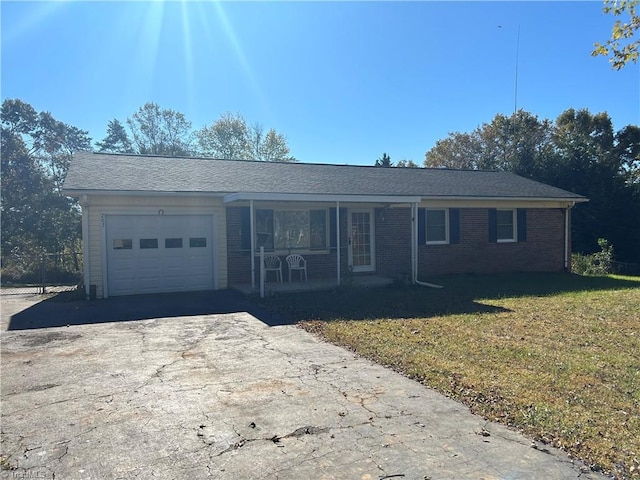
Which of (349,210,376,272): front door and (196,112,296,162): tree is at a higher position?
(196,112,296,162): tree

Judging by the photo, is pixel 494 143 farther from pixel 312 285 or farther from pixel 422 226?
pixel 312 285

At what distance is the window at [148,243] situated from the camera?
11.7 metres

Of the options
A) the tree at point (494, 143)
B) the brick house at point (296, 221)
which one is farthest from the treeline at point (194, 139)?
the brick house at point (296, 221)

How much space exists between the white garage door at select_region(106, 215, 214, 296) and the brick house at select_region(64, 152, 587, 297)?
0.08ft

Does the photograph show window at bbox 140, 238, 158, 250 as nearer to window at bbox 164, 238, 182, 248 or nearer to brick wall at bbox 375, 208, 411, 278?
window at bbox 164, 238, 182, 248

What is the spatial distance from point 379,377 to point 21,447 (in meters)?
3.30

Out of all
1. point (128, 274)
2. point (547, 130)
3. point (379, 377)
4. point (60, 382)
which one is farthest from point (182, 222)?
point (547, 130)

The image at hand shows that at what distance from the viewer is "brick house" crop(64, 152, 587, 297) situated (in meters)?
11.4

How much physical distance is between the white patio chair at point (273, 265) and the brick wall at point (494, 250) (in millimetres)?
4537

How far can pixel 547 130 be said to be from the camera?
123 ft

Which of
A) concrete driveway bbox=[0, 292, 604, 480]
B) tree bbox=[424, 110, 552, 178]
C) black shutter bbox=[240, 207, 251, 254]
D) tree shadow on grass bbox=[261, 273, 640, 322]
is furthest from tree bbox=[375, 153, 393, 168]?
concrete driveway bbox=[0, 292, 604, 480]

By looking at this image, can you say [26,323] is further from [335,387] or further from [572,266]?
[572,266]

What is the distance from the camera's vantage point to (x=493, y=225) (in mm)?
15766

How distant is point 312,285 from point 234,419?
821cm
